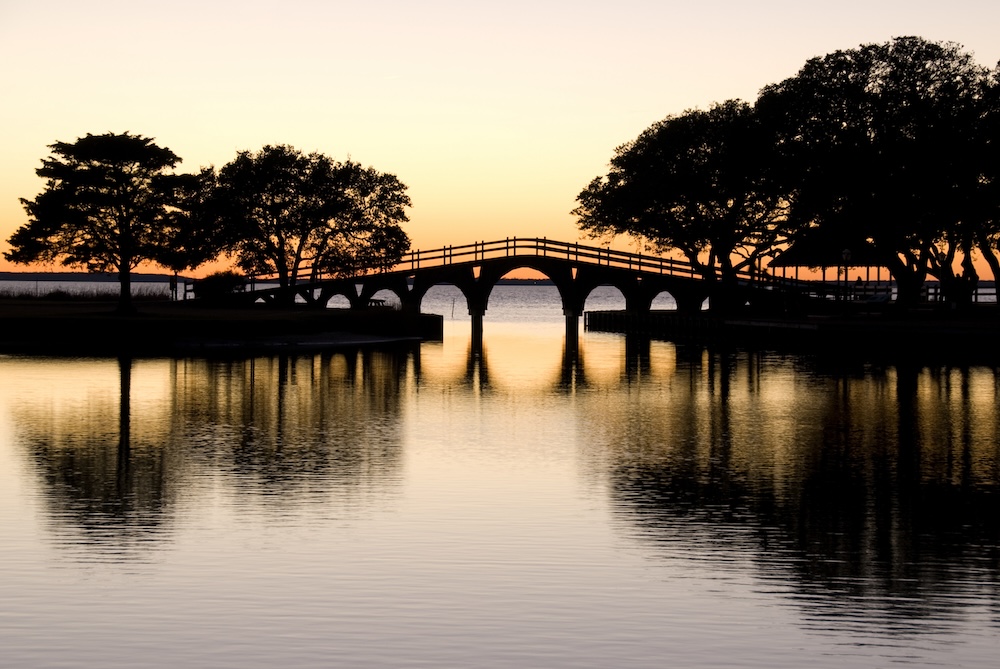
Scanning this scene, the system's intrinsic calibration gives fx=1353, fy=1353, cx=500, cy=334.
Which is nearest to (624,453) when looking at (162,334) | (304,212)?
(162,334)

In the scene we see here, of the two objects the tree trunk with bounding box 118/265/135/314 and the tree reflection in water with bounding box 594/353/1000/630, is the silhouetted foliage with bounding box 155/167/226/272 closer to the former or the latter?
the tree trunk with bounding box 118/265/135/314

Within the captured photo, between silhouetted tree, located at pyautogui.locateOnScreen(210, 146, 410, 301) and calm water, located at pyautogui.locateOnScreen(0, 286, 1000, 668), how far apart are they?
51.7m

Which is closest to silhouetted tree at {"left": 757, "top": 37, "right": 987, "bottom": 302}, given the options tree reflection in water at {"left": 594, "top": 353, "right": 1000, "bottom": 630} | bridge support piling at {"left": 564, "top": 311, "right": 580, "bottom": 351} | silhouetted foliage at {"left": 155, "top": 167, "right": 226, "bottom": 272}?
bridge support piling at {"left": 564, "top": 311, "right": 580, "bottom": 351}

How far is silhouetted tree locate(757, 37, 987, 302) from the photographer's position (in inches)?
2790

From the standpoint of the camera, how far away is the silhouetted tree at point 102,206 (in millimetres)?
65625

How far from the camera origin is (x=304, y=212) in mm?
83062

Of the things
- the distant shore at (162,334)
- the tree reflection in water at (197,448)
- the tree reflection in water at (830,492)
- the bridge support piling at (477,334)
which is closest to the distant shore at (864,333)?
the bridge support piling at (477,334)

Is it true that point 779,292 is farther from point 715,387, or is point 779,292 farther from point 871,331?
point 715,387

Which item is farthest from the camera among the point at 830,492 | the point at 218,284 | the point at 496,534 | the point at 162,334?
the point at 218,284

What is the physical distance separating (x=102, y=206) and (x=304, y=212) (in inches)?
728

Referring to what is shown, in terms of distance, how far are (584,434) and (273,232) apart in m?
60.5

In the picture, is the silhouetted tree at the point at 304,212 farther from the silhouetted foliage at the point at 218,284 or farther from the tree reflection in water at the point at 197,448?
the tree reflection in water at the point at 197,448

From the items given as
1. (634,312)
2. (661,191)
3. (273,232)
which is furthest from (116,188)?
(634,312)

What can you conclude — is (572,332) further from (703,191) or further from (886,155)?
(886,155)
